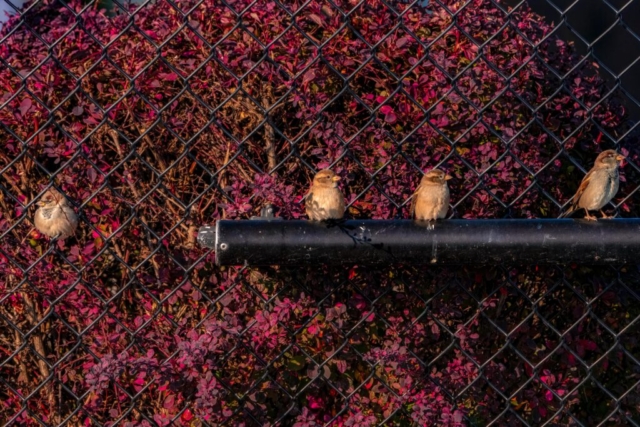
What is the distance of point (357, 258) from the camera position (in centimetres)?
277

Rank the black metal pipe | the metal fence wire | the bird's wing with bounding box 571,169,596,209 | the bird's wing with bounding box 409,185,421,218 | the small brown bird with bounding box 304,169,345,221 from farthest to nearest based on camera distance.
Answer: the metal fence wire → the bird's wing with bounding box 571,169,596,209 → the bird's wing with bounding box 409,185,421,218 → the small brown bird with bounding box 304,169,345,221 → the black metal pipe

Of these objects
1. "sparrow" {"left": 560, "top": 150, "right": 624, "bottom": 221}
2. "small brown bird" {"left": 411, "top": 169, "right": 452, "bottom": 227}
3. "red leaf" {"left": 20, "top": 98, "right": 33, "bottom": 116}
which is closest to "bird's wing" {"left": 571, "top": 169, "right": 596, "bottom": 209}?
"sparrow" {"left": 560, "top": 150, "right": 624, "bottom": 221}

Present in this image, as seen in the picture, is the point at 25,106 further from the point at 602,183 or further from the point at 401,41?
the point at 602,183

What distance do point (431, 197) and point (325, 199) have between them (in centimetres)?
38

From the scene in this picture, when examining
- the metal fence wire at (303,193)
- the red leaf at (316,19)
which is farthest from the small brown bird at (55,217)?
the red leaf at (316,19)

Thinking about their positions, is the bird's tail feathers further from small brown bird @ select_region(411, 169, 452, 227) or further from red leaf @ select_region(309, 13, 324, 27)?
red leaf @ select_region(309, 13, 324, 27)

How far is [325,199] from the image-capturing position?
3.11 metres

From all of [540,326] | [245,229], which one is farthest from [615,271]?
[245,229]

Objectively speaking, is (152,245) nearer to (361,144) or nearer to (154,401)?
(154,401)

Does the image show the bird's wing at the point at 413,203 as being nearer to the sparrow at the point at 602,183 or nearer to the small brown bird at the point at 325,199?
the small brown bird at the point at 325,199

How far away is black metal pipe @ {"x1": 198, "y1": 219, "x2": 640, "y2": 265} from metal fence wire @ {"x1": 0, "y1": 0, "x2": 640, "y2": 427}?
22.4 inches

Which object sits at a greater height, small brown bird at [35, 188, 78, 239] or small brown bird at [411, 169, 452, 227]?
small brown bird at [35, 188, 78, 239]

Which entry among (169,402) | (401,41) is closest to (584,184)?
(401,41)

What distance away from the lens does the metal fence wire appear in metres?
3.43
